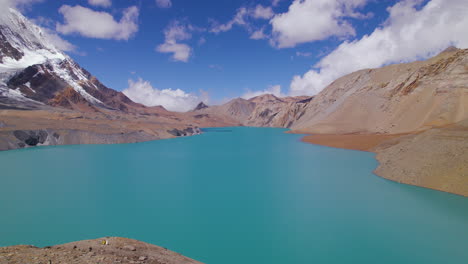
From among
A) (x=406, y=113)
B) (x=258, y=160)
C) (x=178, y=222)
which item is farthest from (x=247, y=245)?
(x=406, y=113)

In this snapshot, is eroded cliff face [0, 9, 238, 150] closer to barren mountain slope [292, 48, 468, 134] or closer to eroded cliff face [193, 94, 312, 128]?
eroded cliff face [193, 94, 312, 128]

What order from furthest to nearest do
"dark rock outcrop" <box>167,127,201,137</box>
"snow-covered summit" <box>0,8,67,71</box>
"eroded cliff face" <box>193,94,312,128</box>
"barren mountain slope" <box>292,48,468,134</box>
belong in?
1. "eroded cliff face" <box>193,94,312,128</box>
2. "snow-covered summit" <box>0,8,67,71</box>
3. "dark rock outcrop" <box>167,127,201,137</box>
4. "barren mountain slope" <box>292,48,468,134</box>

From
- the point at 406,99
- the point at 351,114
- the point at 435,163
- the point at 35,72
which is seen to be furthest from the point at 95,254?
the point at 35,72

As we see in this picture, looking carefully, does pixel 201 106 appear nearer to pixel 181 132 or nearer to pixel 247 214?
pixel 181 132

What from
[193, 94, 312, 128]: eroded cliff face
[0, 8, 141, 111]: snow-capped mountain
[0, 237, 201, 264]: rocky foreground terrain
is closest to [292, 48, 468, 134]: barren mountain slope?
[193, 94, 312, 128]: eroded cliff face

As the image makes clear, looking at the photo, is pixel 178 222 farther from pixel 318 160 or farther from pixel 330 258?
pixel 318 160

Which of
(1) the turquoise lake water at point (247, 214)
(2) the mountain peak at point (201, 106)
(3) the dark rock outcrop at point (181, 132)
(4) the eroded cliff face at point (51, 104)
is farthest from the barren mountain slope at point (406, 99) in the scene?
(2) the mountain peak at point (201, 106)

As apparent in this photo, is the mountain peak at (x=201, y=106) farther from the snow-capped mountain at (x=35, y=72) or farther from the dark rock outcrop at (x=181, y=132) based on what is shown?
the dark rock outcrop at (x=181, y=132)
